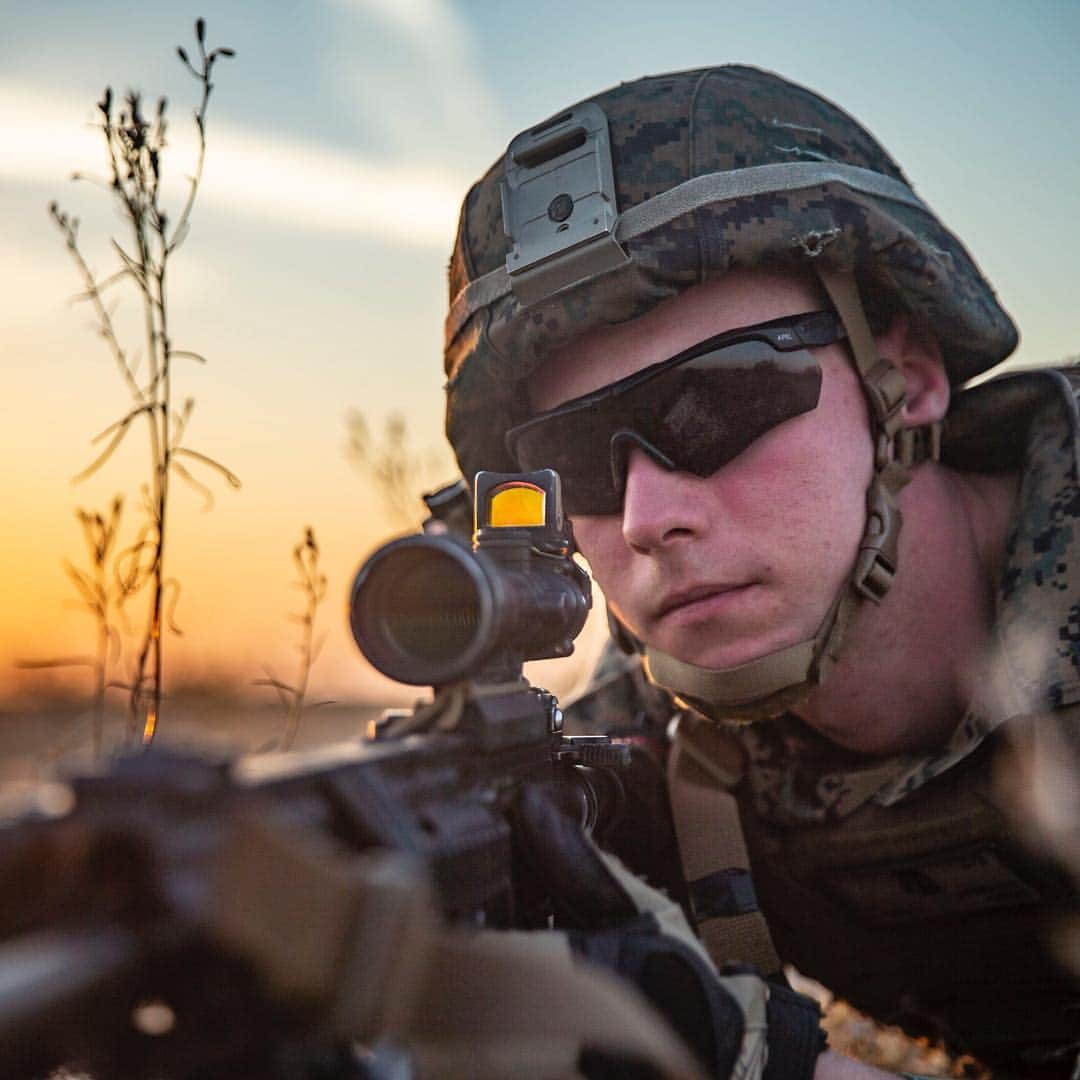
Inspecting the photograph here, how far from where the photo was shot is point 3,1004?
100cm

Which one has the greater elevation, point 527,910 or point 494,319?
point 494,319

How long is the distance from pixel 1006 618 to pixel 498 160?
85.5 inches

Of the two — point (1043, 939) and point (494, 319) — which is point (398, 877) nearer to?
point (494, 319)

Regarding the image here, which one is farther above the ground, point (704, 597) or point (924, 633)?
point (704, 597)

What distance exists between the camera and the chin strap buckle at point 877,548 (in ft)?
9.83

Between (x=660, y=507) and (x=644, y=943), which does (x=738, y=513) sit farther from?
(x=644, y=943)

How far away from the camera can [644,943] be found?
1710 millimetres

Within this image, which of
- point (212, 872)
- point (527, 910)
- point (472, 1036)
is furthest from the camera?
point (527, 910)

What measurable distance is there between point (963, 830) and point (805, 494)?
1.14 meters

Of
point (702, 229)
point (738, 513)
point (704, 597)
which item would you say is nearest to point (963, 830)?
point (704, 597)

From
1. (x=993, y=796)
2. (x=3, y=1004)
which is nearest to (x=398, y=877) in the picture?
(x=3, y=1004)

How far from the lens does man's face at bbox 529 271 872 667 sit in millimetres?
2840

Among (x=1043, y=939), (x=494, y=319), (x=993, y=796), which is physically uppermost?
(x=494, y=319)

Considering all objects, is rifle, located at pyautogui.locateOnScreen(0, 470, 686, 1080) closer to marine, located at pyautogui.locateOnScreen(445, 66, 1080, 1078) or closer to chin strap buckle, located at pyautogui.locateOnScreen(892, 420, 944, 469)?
marine, located at pyautogui.locateOnScreen(445, 66, 1080, 1078)
